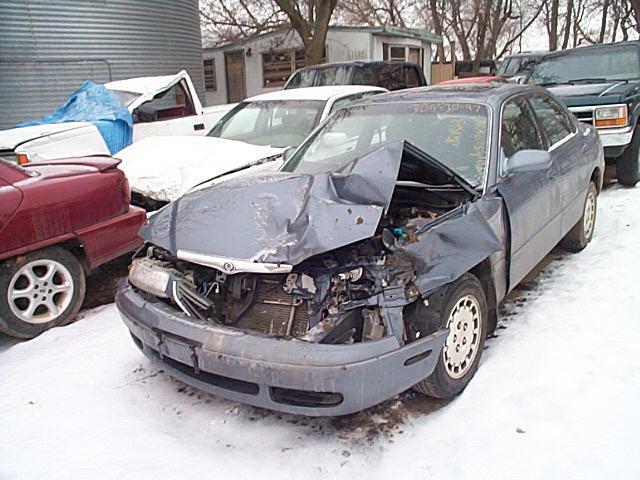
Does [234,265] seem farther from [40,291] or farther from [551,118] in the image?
[551,118]

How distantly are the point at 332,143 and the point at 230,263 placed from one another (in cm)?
194

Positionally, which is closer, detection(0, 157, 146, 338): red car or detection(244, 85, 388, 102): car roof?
detection(0, 157, 146, 338): red car

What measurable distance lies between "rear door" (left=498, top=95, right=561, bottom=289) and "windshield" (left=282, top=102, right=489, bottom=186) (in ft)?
0.60

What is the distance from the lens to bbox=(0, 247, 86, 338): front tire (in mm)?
3912

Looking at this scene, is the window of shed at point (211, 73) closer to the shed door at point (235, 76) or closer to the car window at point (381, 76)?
the shed door at point (235, 76)

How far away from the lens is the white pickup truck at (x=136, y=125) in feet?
20.5

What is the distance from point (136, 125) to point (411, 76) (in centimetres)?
643

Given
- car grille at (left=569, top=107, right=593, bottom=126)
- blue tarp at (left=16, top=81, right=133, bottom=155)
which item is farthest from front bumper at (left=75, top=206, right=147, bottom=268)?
car grille at (left=569, top=107, right=593, bottom=126)

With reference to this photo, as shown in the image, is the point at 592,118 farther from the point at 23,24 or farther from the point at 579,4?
the point at 579,4

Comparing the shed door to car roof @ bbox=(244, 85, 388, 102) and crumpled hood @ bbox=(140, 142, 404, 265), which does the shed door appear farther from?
crumpled hood @ bbox=(140, 142, 404, 265)

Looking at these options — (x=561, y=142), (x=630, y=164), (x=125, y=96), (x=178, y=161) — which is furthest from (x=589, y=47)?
(x=125, y=96)

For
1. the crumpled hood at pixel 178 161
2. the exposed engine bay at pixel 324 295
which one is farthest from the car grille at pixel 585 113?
the exposed engine bay at pixel 324 295

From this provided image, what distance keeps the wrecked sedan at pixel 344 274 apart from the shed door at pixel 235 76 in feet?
74.8

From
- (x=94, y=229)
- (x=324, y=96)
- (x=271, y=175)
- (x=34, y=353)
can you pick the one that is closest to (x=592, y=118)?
(x=324, y=96)
